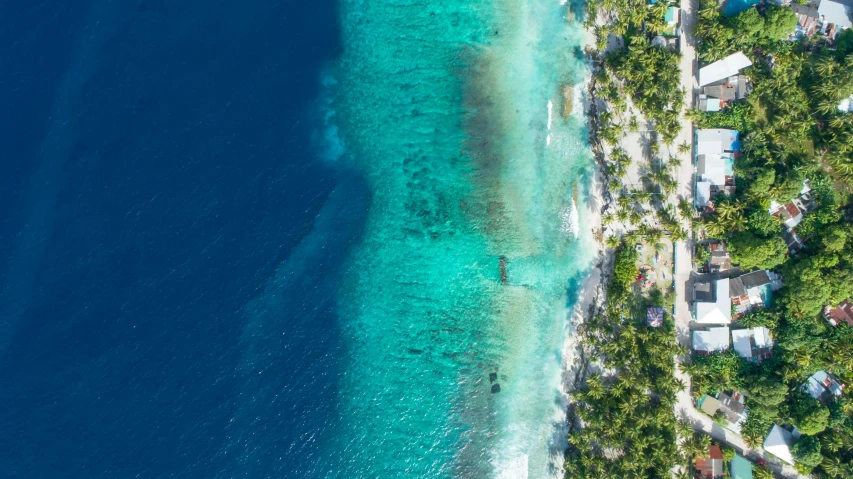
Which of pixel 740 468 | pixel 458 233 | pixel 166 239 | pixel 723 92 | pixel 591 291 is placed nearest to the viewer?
pixel 740 468

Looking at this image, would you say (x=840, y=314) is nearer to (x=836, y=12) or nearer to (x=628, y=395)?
(x=628, y=395)

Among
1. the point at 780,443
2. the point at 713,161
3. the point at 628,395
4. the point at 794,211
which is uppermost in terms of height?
the point at 713,161

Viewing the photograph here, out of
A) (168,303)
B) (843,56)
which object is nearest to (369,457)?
(168,303)

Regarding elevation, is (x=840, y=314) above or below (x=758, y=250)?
below

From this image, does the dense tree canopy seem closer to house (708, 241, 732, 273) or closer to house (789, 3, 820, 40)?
house (708, 241, 732, 273)

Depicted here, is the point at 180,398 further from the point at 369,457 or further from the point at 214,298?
the point at 369,457

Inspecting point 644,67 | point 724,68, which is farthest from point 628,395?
point 724,68

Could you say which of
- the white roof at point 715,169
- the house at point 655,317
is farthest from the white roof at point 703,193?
the house at point 655,317

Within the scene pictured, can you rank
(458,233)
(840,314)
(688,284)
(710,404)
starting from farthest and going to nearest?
(458,233) → (688,284) → (710,404) → (840,314)
